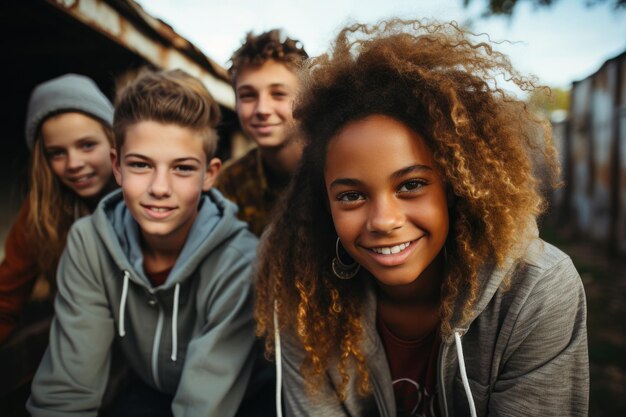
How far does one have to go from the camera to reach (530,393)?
4.82 feet

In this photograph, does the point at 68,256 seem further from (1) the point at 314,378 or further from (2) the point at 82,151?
(1) the point at 314,378

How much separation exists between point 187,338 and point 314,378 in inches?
27.1

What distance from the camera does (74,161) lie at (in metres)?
2.51

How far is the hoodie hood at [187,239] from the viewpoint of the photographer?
198 cm

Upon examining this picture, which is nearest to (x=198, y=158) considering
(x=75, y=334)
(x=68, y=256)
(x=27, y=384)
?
(x=68, y=256)

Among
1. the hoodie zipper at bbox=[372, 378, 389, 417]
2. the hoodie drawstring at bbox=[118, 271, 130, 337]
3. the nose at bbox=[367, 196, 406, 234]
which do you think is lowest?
the hoodie zipper at bbox=[372, 378, 389, 417]

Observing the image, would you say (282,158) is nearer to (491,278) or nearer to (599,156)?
(491,278)

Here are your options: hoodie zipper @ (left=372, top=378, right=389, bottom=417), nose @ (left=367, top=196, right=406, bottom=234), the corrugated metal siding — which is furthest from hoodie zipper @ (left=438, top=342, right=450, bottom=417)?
the corrugated metal siding

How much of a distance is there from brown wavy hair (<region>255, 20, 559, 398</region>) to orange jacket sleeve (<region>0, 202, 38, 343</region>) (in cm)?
160

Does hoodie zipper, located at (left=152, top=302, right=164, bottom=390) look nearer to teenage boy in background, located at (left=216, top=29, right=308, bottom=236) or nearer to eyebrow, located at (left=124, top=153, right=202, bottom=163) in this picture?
eyebrow, located at (left=124, top=153, right=202, bottom=163)

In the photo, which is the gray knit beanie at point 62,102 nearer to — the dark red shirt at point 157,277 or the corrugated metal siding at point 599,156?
the dark red shirt at point 157,277

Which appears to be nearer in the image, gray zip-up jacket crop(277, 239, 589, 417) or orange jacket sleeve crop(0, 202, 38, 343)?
gray zip-up jacket crop(277, 239, 589, 417)

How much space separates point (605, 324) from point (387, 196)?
131 inches

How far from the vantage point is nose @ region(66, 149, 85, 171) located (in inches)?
98.8
